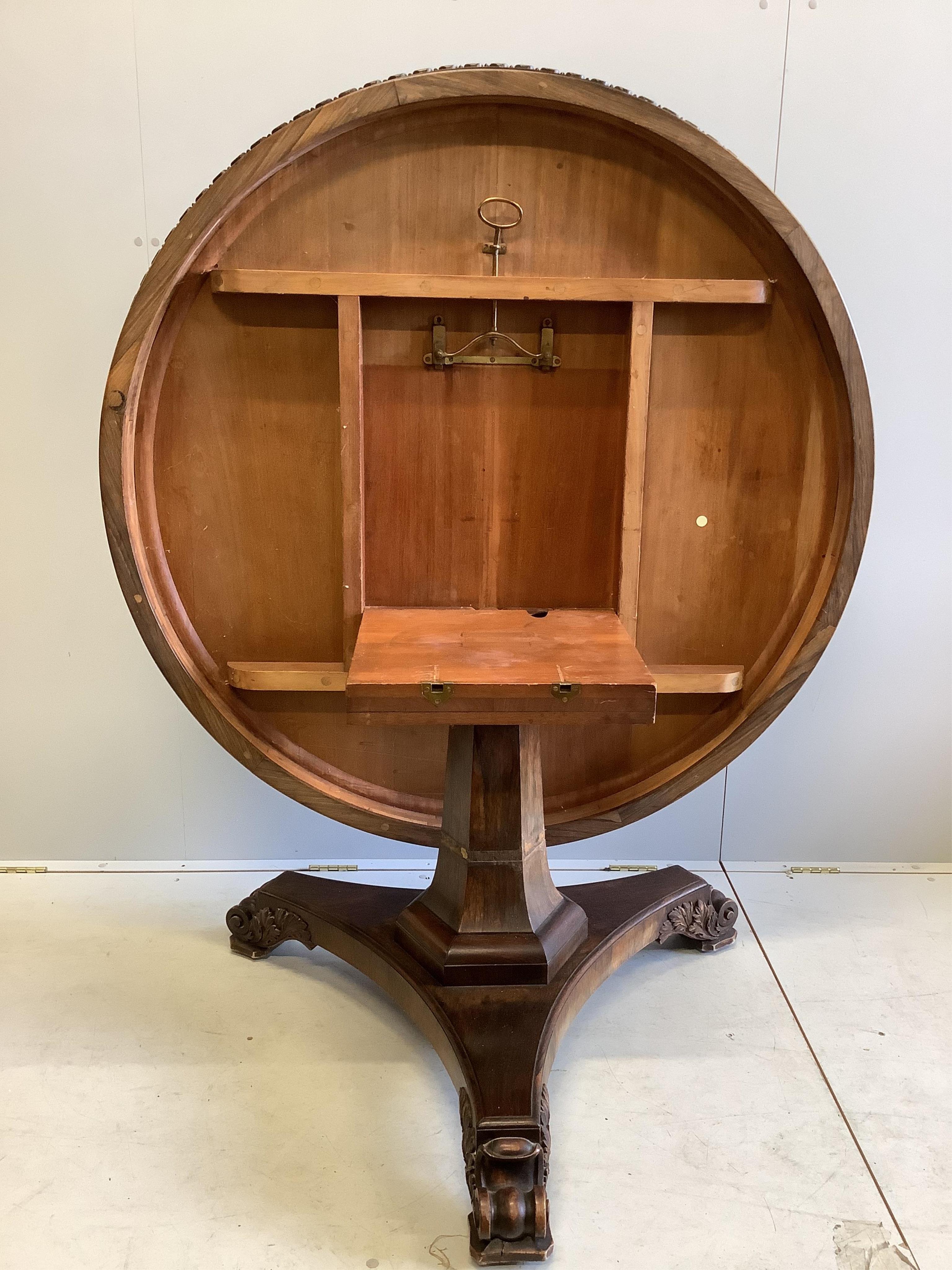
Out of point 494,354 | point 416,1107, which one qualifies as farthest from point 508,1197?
point 494,354

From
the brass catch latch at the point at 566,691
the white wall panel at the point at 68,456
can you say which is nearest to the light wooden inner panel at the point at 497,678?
the brass catch latch at the point at 566,691

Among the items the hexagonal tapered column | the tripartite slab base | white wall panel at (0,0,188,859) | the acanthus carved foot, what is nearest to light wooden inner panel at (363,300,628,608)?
the hexagonal tapered column

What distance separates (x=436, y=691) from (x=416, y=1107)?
0.85 metres

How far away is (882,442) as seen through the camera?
2.46m

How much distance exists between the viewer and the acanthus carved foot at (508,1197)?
151cm

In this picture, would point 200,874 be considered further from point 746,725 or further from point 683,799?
point 746,725

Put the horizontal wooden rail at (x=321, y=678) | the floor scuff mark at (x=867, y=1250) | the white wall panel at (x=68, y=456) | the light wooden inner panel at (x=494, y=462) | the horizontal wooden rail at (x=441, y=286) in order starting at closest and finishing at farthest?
the floor scuff mark at (x=867, y=1250) → the horizontal wooden rail at (x=441, y=286) → the light wooden inner panel at (x=494, y=462) → the horizontal wooden rail at (x=321, y=678) → the white wall panel at (x=68, y=456)

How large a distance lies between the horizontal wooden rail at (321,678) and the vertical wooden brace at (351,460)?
2.4 inches

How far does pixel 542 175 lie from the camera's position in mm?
1817

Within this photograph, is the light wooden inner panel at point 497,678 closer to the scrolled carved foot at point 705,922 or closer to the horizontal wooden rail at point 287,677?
the horizontal wooden rail at point 287,677

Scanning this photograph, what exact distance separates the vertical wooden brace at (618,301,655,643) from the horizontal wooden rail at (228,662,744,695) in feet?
0.44

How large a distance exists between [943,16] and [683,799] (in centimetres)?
198

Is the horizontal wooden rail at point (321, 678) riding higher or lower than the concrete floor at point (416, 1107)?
higher

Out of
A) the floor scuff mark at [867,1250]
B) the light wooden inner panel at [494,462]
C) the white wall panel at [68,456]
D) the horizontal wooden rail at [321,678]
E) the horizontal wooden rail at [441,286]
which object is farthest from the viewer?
the white wall panel at [68,456]
